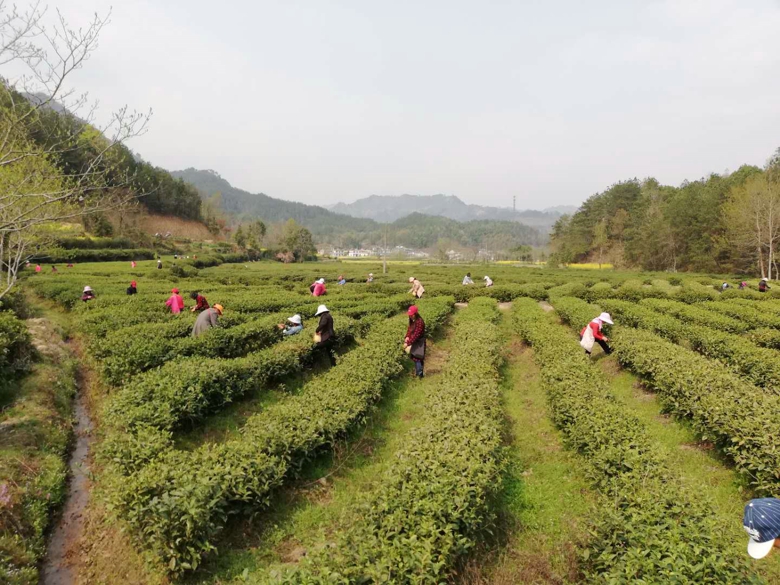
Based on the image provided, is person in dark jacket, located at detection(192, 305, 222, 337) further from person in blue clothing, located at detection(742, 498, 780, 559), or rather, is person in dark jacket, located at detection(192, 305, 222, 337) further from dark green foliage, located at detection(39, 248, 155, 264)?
dark green foliage, located at detection(39, 248, 155, 264)

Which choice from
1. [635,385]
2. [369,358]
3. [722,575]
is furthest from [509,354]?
[722,575]

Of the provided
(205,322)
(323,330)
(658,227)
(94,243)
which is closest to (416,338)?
(323,330)

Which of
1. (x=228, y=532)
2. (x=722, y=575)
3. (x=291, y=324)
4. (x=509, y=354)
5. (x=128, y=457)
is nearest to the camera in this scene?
(x=722, y=575)

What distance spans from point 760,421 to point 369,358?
25.0ft

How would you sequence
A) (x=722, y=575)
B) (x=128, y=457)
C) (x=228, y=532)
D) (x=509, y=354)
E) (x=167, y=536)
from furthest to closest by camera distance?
1. (x=509, y=354)
2. (x=128, y=457)
3. (x=228, y=532)
4. (x=167, y=536)
5. (x=722, y=575)

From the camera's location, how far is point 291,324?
42.3ft

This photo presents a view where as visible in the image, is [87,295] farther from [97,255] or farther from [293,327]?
[97,255]

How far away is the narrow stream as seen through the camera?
5.14 m

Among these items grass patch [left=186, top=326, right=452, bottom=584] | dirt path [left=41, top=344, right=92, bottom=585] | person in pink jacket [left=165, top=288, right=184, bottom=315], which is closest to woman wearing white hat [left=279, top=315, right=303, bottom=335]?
grass patch [left=186, top=326, right=452, bottom=584]

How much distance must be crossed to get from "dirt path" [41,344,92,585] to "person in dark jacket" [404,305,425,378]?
721 cm

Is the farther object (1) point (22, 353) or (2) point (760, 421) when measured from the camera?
(1) point (22, 353)

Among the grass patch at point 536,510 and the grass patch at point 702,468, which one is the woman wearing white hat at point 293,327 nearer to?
the grass patch at point 536,510

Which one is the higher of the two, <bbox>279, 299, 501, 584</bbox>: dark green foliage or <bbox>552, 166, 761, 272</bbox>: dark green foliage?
<bbox>552, 166, 761, 272</bbox>: dark green foliage

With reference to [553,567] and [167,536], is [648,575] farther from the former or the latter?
[167,536]
